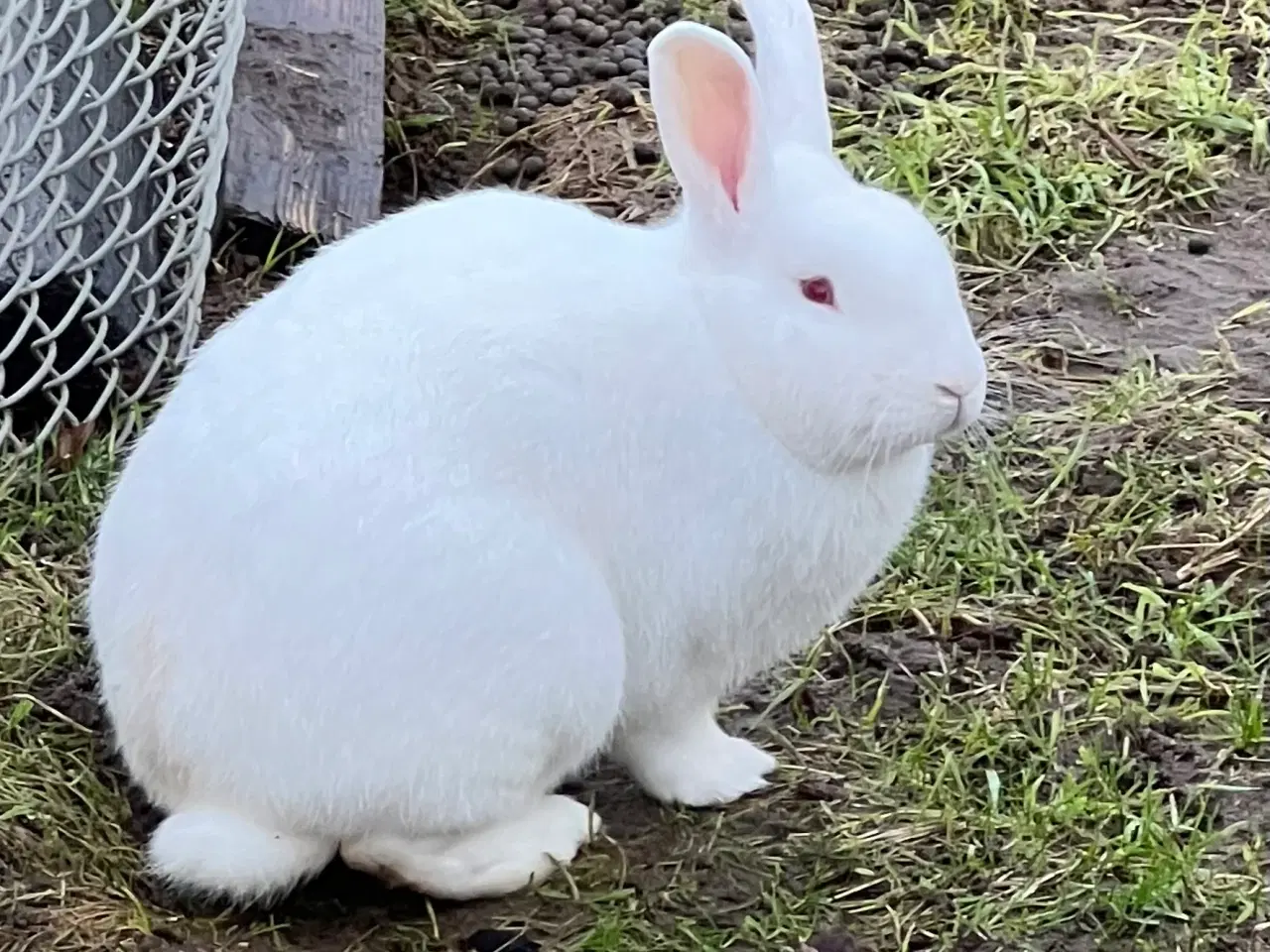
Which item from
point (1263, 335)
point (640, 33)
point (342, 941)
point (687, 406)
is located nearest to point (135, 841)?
point (342, 941)

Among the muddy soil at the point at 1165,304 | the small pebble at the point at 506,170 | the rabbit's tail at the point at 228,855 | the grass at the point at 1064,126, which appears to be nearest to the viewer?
the rabbit's tail at the point at 228,855

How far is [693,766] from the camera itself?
2.75 metres

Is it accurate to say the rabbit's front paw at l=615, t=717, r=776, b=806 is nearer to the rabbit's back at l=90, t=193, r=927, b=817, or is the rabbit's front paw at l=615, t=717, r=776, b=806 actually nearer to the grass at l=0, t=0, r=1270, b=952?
the grass at l=0, t=0, r=1270, b=952

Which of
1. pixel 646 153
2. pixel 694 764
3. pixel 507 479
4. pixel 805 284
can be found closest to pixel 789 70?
pixel 805 284

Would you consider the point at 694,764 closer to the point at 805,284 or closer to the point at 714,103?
the point at 805,284

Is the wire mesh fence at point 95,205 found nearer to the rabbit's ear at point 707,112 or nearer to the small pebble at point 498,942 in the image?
the small pebble at point 498,942

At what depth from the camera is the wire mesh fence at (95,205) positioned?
3.44m

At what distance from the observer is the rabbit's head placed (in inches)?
90.2

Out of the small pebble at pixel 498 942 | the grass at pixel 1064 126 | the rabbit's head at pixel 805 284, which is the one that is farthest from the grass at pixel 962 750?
the rabbit's head at pixel 805 284

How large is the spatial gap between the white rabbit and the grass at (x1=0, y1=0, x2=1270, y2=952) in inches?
8.6

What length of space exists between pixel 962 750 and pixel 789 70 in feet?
3.30

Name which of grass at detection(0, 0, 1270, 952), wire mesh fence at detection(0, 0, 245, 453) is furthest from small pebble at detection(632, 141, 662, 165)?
wire mesh fence at detection(0, 0, 245, 453)

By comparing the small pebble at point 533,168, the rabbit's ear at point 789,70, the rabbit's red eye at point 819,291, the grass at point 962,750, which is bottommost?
the grass at point 962,750

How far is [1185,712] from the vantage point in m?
2.91
